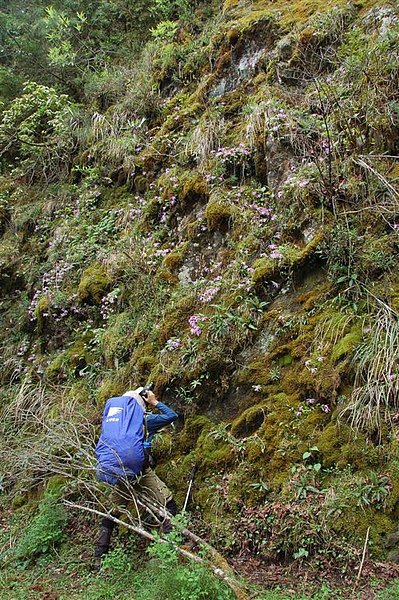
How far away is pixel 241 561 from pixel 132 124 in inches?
296

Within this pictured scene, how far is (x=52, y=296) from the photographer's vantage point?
7773mm

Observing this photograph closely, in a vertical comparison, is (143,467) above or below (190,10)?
below

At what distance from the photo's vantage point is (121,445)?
4344 millimetres

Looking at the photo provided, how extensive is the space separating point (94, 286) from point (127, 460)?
136 inches

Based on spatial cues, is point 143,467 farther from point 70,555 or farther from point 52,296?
point 52,296

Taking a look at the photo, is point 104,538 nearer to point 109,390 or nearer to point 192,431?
point 192,431

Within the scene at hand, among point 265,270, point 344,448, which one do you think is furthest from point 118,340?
point 344,448

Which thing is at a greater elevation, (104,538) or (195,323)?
(195,323)

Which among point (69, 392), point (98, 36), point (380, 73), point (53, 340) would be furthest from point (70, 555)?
point (98, 36)

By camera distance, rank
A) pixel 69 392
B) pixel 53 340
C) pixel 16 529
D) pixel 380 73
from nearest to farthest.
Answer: pixel 16 529 < pixel 380 73 < pixel 69 392 < pixel 53 340

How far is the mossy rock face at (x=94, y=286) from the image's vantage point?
282 inches

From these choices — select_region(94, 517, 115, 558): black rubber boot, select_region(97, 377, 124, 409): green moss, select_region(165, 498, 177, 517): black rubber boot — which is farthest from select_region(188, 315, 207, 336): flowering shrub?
select_region(94, 517, 115, 558): black rubber boot

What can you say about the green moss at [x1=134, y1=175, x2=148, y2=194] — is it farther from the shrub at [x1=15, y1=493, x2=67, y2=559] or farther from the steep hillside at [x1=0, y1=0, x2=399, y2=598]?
the shrub at [x1=15, y1=493, x2=67, y2=559]

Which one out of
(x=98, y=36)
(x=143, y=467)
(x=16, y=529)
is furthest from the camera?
(x=98, y=36)
